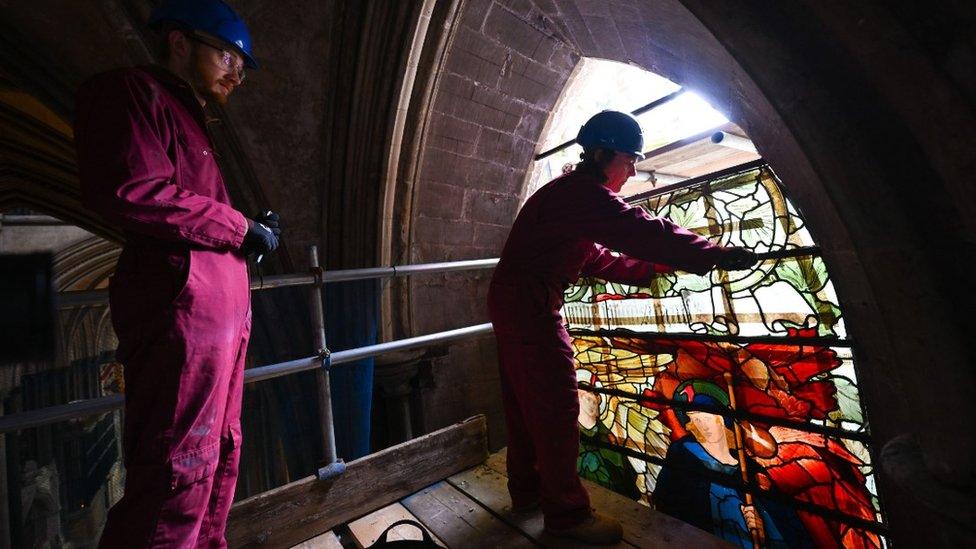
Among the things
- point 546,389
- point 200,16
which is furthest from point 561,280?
point 200,16

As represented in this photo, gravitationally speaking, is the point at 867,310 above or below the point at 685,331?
above

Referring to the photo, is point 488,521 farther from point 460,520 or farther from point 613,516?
point 613,516

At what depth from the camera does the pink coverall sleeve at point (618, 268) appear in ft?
7.00

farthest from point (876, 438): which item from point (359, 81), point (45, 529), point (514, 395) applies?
point (45, 529)

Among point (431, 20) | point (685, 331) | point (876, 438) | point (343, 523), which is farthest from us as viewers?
point (431, 20)

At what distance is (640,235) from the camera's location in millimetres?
1629

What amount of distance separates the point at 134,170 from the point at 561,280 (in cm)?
166

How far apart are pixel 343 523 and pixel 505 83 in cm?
312

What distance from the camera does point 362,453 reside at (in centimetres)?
310

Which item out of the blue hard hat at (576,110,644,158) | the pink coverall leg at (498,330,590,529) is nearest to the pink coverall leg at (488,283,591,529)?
the pink coverall leg at (498,330,590,529)

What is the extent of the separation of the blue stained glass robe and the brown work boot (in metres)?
0.71

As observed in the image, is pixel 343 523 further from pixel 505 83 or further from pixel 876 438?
pixel 505 83

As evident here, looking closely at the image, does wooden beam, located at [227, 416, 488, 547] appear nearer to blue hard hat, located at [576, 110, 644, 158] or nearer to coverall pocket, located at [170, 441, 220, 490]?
coverall pocket, located at [170, 441, 220, 490]

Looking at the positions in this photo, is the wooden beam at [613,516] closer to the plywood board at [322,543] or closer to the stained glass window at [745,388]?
the stained glass window at [745,388]
